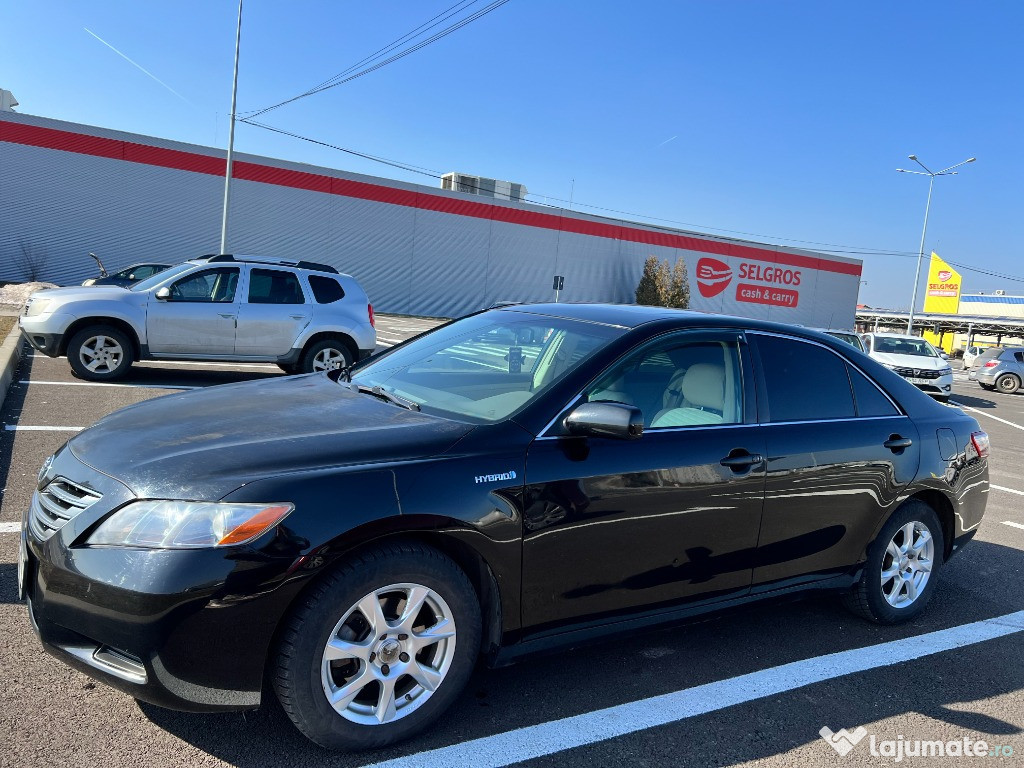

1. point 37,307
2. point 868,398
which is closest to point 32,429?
point 37,307

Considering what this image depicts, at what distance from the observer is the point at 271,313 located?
10820 millimetres

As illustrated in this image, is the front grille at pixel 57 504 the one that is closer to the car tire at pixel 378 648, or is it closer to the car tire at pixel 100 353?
the car tire at pixel 378 648

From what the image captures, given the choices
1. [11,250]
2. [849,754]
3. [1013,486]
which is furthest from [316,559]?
[11,250]

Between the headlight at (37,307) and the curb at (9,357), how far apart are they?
0.55 metres

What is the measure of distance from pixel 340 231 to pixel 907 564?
106 feet

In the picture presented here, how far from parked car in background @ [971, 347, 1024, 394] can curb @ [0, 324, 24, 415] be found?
26.2m

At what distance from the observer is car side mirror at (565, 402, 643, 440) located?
2.89 metres

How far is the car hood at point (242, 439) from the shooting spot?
8.29 feet

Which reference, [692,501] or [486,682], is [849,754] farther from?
[486,682]

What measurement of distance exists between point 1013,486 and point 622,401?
7.05 m

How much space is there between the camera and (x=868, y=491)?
12.8 feet

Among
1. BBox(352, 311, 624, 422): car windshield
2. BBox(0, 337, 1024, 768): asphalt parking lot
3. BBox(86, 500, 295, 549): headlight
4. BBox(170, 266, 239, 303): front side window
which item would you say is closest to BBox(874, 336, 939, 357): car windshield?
BBox(170, 266, 239, 303): front side window

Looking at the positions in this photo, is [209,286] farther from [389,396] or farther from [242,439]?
[242,439]

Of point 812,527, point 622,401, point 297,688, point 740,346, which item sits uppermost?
point 740,346
